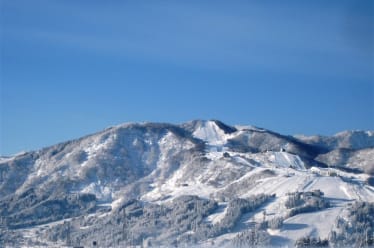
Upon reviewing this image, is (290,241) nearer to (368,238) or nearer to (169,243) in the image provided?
(368,238)

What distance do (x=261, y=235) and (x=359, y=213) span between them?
95.4ft

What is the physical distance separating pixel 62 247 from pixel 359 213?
77.4 m

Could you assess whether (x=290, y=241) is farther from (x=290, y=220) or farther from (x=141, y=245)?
(x=141, y=245)

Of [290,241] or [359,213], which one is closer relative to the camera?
[290,241]

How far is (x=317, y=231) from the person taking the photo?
19125 centimetres

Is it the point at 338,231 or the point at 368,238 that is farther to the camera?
the point at 338,231

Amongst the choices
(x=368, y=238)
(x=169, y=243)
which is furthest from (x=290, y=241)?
(x=169, y=243)

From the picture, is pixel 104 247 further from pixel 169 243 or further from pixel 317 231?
pixel 317 231

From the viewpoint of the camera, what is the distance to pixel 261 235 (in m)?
188

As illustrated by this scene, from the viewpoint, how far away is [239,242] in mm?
186875

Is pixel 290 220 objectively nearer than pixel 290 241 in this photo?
No

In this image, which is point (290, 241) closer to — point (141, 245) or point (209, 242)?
point (209, 242)

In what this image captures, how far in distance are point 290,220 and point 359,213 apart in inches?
712

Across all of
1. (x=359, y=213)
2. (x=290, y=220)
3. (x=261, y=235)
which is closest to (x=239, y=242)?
(x=261, y=235)
